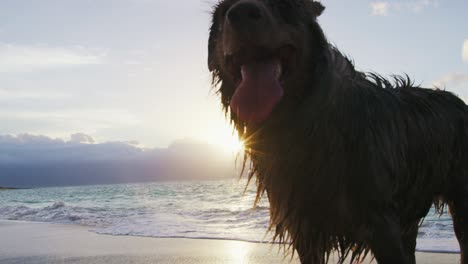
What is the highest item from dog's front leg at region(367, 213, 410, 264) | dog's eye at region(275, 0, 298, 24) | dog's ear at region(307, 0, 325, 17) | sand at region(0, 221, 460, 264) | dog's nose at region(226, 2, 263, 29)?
dog's ear at region(307, 0, 325, 17)

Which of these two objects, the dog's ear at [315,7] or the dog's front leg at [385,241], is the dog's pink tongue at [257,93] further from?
the dog's front leg at [385,241]

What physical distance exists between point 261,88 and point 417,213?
1.77 metres

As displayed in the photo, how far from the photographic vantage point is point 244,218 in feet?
33.4

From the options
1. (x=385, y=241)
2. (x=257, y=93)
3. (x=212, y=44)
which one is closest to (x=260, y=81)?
(x=257, y=93)

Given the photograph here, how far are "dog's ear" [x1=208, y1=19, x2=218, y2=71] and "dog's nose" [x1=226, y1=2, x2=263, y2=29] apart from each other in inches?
20.8

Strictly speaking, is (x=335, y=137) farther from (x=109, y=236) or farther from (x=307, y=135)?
(x=109, y=236)

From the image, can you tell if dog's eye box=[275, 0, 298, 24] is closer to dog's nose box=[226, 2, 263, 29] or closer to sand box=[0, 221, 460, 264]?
dog's nose box=[226, 2, 263, 29]

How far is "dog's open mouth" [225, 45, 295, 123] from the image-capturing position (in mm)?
2512

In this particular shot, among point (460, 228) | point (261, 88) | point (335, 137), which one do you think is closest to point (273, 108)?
point (261, 88)

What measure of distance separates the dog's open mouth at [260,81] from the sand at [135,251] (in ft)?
9.97

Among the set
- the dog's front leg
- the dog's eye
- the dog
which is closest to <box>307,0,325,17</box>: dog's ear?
the dog

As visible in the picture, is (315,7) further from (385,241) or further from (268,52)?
(385,241)

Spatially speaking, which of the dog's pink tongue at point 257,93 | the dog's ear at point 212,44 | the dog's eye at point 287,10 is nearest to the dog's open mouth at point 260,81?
the dog's pink tongue at point 257,93

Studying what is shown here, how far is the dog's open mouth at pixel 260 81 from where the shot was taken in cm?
251
